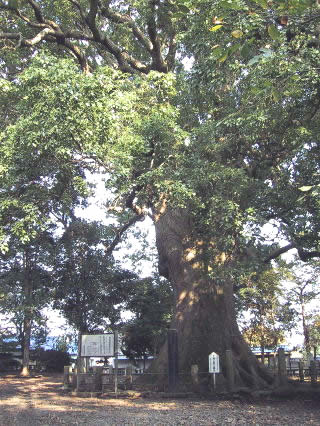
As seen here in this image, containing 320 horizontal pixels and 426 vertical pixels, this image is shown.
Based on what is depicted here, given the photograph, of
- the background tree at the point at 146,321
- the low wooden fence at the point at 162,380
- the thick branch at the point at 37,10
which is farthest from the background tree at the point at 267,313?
the thick branch at the point at 37,10

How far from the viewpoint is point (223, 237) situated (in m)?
9.51

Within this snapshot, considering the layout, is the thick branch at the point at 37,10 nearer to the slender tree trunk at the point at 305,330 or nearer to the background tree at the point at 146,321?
the background tree at the point at 146,321

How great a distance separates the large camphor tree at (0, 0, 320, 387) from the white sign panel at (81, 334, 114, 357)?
1.80 metres

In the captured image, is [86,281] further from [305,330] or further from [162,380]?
[305,330]

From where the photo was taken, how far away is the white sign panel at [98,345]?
12.8 meters

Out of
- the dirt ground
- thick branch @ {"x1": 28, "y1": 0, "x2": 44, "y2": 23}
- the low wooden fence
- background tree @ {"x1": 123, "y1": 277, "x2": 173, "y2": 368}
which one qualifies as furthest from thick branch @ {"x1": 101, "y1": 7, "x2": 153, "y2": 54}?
background tree @ {"x1": 123, "y1": 277, "x2": 173, "y2": 368}

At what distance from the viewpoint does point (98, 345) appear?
42.5 feet

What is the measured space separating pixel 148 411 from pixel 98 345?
3.81 meters

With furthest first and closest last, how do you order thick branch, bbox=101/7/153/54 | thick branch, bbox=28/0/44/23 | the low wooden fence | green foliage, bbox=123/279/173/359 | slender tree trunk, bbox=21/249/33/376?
green foliage, bbox=123/279/173/359 → slender tree trunk, bbox=21/249/33/376 → thick branch, bbox=101/7/153/54 → thick branch, bbox=28/0/44/23 → the low wooden fence

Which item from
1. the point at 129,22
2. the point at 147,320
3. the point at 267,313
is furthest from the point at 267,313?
the point at 129,22

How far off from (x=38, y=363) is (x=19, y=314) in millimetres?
6214

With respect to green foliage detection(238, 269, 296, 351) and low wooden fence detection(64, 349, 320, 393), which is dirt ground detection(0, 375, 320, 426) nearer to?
low wooden fence detection(64, 349, 320, 393)

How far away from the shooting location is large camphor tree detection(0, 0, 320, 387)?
8.13 meters

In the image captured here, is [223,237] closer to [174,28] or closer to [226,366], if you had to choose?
[226,366]
